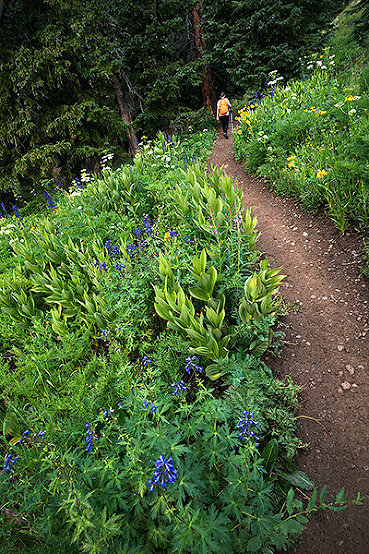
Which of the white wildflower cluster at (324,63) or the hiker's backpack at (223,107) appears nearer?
the white wildflower cluster at (324,63)

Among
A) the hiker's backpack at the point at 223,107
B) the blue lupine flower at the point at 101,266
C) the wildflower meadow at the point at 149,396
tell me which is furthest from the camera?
the hiker's backpack at the point at 223,107

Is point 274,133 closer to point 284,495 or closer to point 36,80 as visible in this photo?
point 284,495

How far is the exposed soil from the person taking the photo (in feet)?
6.23

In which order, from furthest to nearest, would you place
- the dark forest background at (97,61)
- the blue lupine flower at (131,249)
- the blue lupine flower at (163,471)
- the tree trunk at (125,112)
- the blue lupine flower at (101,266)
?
the tree trunk at (125,112) → the dark forest background at (97,61) → the blue lupine flower at (131,249) → the blue lupine flower at (101,266) → the blue lupine flower at (163,471)

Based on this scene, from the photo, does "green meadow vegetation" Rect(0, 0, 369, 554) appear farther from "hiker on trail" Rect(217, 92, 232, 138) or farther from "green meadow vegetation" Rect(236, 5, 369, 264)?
"hiker on trail" Rect(217, 92, 232, 138)

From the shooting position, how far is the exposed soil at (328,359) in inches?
74.8

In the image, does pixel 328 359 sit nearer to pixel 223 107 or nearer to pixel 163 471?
pixel 163 471

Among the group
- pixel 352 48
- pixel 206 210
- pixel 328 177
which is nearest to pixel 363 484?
pixel 206 210

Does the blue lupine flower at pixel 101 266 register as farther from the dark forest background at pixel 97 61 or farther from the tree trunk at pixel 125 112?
the tree trunk at pixel 125 112

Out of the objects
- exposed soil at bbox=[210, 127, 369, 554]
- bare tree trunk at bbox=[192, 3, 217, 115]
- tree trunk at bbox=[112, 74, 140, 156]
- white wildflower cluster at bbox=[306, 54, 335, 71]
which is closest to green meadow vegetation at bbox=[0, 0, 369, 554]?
exposed soil at bbox=[210, 127, 369, 554]

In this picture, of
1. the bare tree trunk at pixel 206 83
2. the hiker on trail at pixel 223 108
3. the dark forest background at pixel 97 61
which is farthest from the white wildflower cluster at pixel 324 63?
the bare tree trunk at pixel 206 83

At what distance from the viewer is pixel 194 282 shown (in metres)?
3.07

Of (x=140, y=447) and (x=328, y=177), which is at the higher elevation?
(x=328, y=177)

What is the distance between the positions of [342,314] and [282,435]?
1506 millimetres
